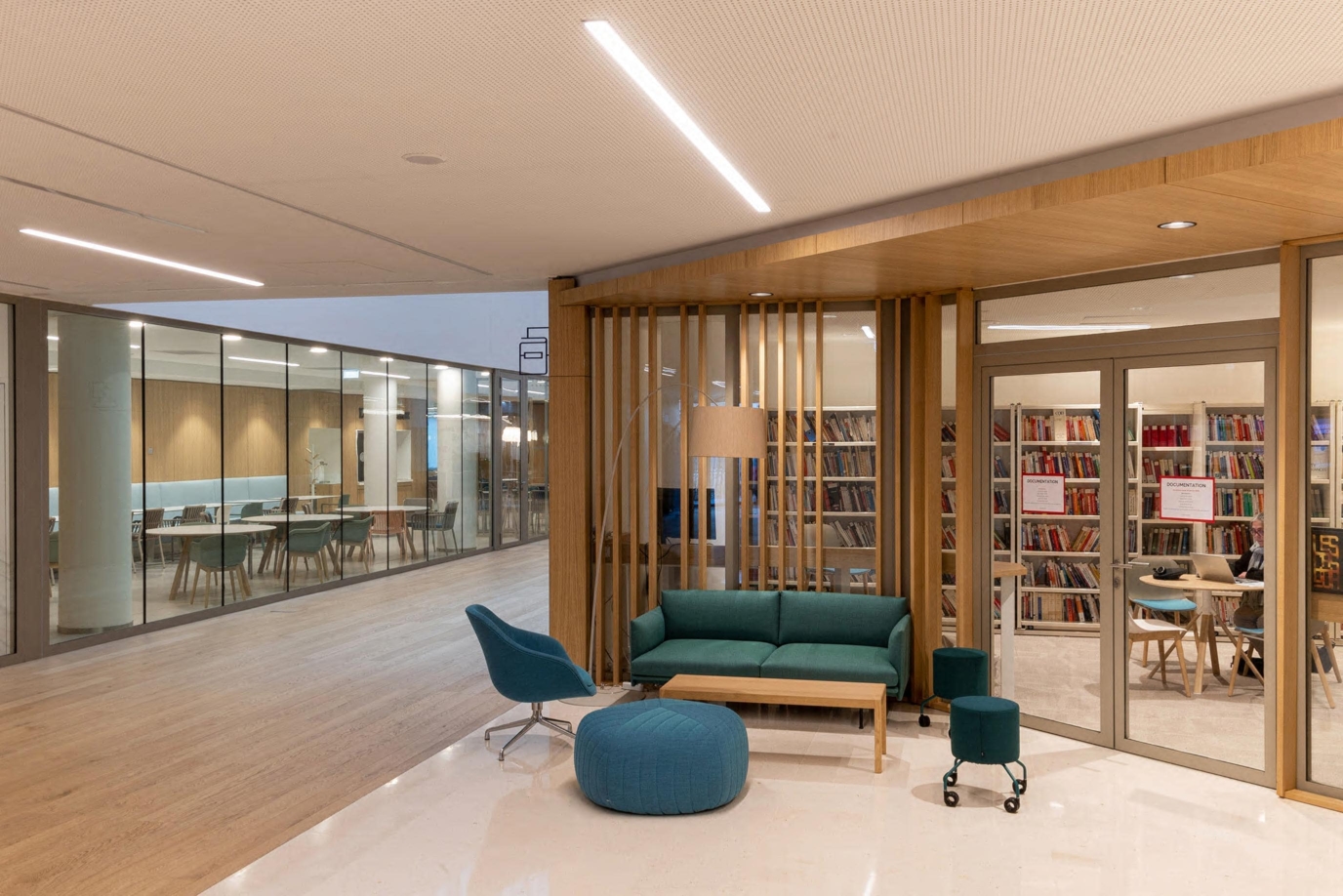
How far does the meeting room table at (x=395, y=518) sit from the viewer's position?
1301 cm

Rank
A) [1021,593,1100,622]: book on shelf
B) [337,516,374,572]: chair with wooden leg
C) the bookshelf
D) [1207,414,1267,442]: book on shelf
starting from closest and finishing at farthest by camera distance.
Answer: [1207,414,1267,442]: book on shelf < [1021,593,1100,622]: book on shelf < the bookshelf < [337,516,374,572]: chair with wooden leg

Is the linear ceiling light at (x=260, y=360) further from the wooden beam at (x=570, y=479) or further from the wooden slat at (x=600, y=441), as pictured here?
the wooden slat at (x=600, y=441)

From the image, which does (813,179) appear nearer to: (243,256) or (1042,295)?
(1042,295)

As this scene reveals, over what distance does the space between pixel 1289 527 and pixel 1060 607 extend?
4.72 ft

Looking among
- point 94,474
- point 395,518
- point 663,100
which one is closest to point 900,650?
point 663,100

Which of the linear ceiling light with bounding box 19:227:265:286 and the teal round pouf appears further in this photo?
the linear ceiling light with bounding box 19:227:265:286

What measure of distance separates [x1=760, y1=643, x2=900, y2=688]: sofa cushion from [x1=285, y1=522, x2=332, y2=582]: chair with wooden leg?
7074mm

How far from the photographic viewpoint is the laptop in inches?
208

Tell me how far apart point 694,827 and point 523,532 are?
1313cm

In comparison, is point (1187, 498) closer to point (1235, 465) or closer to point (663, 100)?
point (1235, 465)

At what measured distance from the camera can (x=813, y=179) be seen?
4.65 meters

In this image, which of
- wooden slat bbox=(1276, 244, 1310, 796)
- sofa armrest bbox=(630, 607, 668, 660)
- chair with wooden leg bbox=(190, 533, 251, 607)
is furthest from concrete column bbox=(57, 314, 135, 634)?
wooden slat bbox=(1276, 244, 1310, 796)

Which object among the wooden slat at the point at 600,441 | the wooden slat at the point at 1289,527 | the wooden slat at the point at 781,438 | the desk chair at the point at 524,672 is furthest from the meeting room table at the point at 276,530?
the wooden slat at the point at 1289,527

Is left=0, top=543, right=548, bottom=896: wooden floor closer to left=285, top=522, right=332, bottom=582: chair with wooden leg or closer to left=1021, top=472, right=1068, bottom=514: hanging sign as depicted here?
left=285, top=522, right=332, bottom=582: chair with wooden leg
